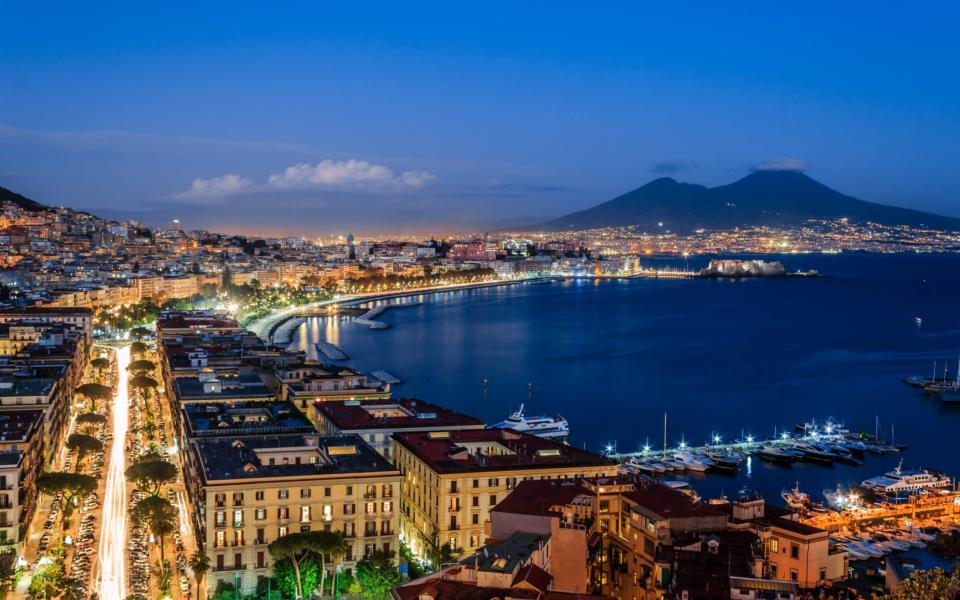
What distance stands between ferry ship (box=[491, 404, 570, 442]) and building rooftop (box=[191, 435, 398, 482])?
10.1 meters

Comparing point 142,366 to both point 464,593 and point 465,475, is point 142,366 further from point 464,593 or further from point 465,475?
point 464,593

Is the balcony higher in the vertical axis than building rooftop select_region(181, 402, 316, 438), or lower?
lower

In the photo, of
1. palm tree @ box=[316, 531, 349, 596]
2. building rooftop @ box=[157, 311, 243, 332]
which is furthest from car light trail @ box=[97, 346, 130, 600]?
building rooftop @ box=[157, 311, 243, 332]

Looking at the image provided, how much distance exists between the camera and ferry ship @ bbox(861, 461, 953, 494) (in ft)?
64.2

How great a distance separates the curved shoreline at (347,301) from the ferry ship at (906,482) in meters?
29.6

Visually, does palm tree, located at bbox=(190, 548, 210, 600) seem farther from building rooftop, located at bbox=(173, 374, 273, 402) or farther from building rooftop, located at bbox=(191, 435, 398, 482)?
building rooftop, located at bbox=(173, 374, 273, 402)

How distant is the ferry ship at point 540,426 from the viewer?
80.3 ft

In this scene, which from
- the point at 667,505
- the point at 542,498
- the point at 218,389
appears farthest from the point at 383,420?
the point at 667,505

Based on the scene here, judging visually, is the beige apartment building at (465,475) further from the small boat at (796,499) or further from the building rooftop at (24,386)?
the building rooftop at (24,386)

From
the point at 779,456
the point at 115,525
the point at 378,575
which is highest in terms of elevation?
the point at 378,575

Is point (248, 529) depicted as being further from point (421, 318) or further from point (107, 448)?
→ point (421, 318)

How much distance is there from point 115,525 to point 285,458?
3174 mm

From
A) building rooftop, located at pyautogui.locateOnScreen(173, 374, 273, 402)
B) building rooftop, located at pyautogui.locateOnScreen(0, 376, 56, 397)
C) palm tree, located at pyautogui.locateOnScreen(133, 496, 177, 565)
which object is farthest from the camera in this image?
building rooftop, located at pyautogui.locateOnScreen(173, 374, 273, 402)

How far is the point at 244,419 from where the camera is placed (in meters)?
17.6
